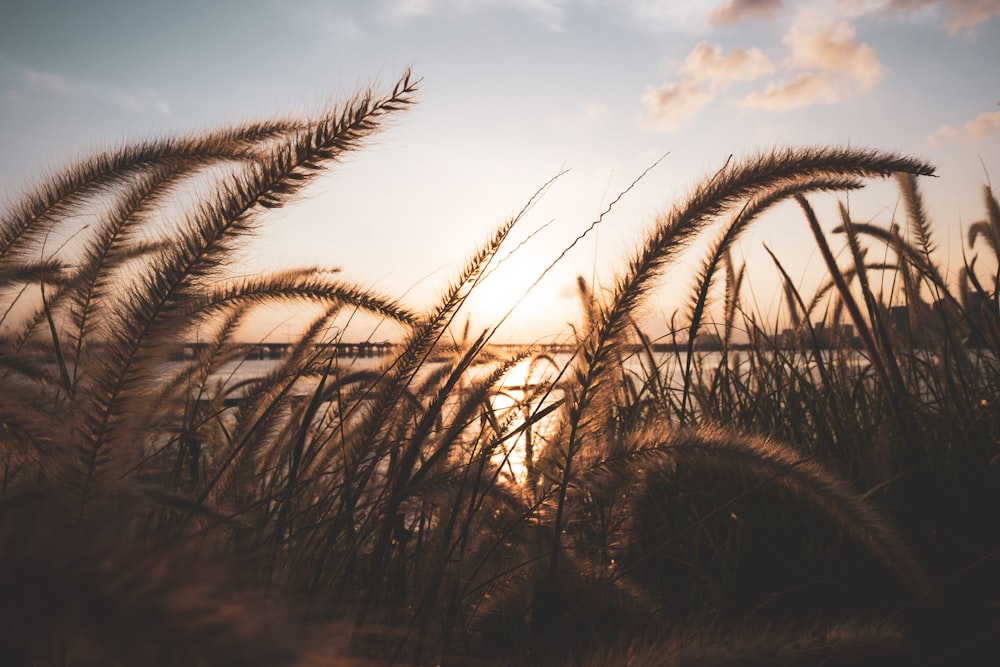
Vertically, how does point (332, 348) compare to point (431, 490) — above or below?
above

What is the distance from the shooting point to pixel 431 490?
159cm

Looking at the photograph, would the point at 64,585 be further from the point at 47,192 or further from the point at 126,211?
the point at 47,192

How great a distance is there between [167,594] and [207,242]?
87 centimetres

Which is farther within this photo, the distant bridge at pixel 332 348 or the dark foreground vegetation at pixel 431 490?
the distant bridge at pixel 332 348

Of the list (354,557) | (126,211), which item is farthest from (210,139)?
(354,557)

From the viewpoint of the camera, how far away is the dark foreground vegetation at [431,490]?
0.48 metres

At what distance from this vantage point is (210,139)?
2227 millimetres

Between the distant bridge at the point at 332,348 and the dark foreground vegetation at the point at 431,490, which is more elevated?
the distant bridge at the point at 332,348

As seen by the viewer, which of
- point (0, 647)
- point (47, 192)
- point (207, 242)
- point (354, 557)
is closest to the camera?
point (0, 647)

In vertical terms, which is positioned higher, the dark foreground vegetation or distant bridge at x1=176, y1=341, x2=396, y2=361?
distant bridge at x1=176, y1=341, x2=396, y2=361

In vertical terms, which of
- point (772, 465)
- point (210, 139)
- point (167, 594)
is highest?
point (210, 139)

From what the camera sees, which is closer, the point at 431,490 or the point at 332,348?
the point at 431,490

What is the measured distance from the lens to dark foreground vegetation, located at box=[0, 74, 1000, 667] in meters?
0.48

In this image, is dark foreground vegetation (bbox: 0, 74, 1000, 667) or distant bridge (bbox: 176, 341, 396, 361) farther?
distant bridge (bbox: 176, 341, 396, 361)
